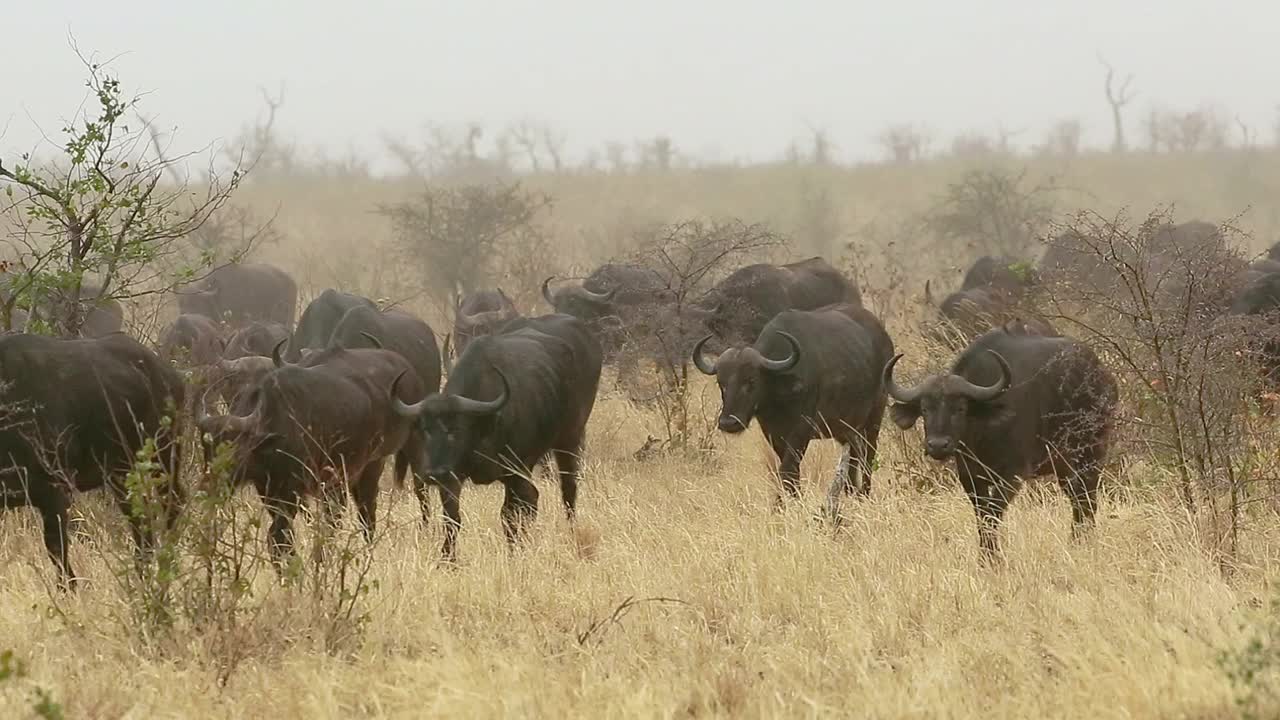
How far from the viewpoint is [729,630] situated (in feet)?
19.4

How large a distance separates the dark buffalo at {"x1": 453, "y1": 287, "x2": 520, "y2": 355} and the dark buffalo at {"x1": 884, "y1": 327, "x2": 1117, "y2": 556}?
728cm

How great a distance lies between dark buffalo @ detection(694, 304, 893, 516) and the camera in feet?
29.6

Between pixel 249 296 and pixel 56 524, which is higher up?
pixel 56 524

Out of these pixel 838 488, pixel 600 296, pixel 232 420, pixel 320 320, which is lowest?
pixel 838 488

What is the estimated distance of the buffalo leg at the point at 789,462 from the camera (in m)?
8.88

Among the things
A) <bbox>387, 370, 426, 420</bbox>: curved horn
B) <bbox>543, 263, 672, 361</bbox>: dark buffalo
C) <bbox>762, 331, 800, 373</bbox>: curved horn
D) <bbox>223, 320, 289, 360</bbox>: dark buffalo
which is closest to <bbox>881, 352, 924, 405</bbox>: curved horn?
<bbox>762, 331, 800, 373</bbox>: curved horn

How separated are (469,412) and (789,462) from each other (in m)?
2.12

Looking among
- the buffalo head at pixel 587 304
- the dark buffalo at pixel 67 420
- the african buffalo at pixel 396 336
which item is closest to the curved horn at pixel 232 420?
the dark buffalo at pixel 67 420

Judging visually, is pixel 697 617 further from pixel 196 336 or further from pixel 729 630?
pixel 196 336

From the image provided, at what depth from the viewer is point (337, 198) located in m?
54.1

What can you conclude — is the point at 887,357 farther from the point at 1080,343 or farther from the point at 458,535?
the point at 458,535

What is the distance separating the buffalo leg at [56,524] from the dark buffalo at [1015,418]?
12.9 feet

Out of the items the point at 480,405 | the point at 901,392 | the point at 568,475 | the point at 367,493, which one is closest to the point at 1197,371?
the point at 901,392

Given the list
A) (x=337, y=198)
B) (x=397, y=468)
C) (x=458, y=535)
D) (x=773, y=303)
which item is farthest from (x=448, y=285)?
(x=337, y=198)
